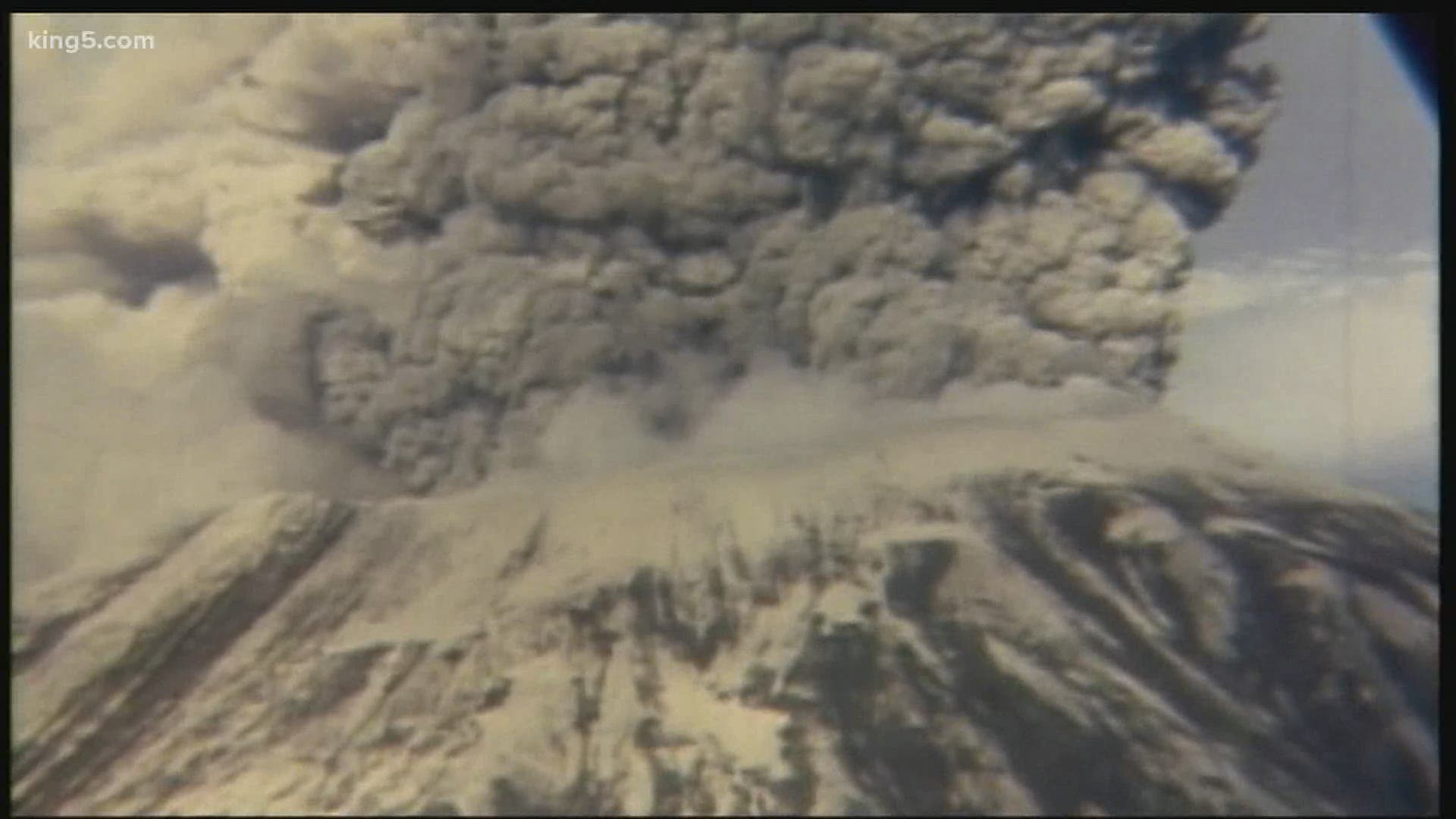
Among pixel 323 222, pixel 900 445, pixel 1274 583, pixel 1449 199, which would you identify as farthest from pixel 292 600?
pixel 1449 199

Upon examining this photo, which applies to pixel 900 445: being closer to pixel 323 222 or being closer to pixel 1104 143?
pixel 1104 143

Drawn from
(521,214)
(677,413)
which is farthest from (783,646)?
(521,214)

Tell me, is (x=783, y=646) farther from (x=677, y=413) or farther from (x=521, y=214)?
(x=521, y=214)

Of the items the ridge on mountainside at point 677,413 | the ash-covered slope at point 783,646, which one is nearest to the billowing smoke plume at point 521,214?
the ridge on mountainside at point 677,413

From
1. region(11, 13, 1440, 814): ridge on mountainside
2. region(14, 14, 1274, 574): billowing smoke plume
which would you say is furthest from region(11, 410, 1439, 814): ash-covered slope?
region(14, 14, 1274, 574): billowing smoke plume

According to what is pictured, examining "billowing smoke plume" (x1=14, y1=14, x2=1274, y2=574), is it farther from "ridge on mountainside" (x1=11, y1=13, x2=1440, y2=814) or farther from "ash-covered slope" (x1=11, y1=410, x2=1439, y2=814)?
"ash-covered slope" (x1=11, y1=410, x2=1439, y2=814)

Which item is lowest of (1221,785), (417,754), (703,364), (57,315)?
(1221,785)

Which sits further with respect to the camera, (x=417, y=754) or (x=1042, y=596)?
(x=1042, y=596)
